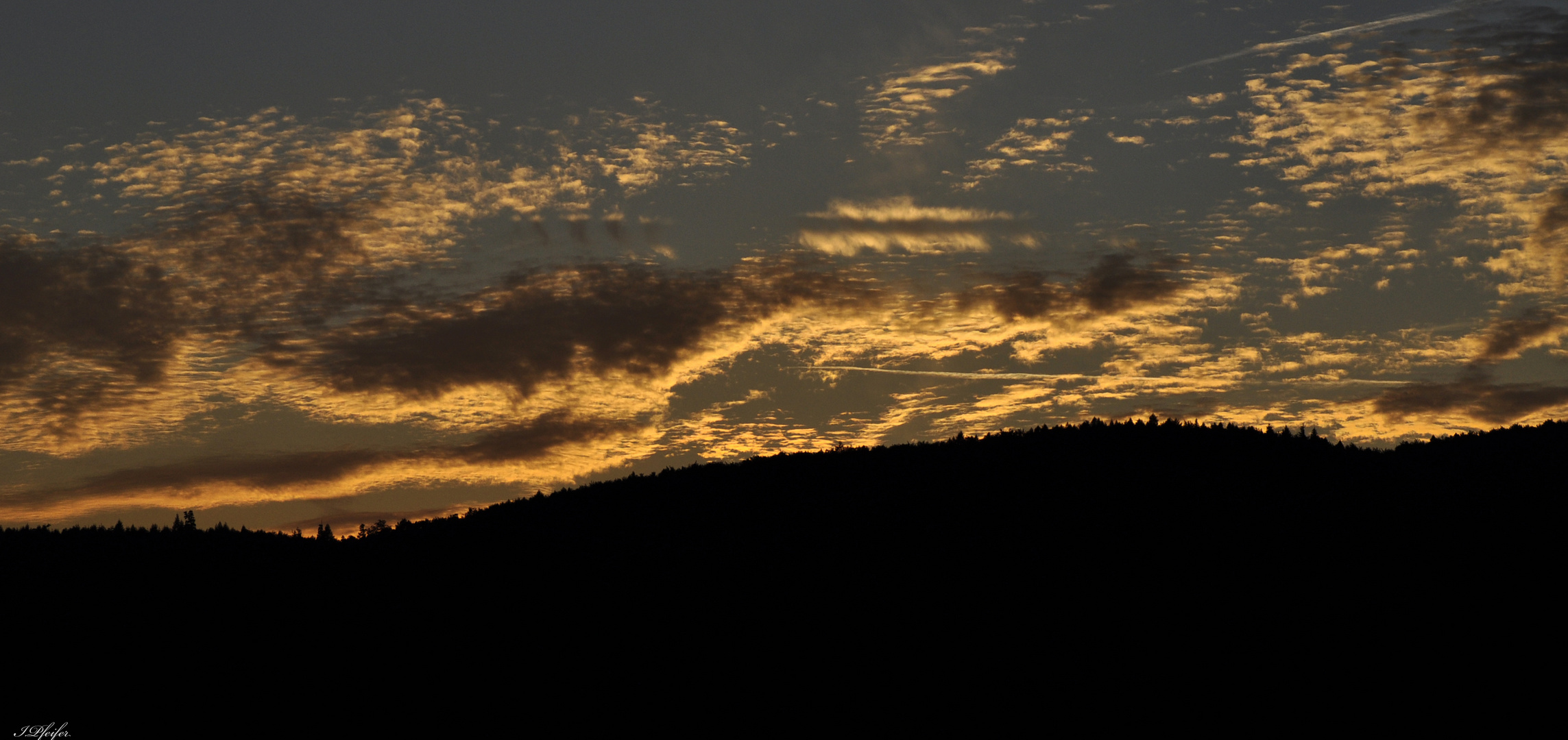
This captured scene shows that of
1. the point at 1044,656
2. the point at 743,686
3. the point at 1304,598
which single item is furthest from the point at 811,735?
the point at 1304,598
